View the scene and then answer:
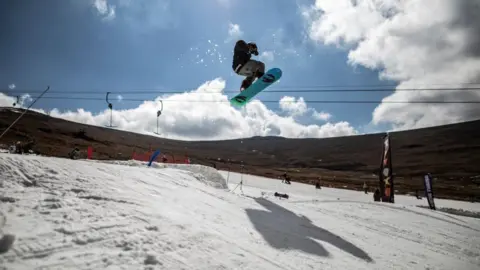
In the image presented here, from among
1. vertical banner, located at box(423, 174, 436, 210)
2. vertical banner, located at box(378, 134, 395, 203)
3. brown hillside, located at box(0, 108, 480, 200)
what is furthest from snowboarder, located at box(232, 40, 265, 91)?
brown hillside, located at box(0, 108, 480, 200)

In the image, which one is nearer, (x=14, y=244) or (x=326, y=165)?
(x=14, y=244)

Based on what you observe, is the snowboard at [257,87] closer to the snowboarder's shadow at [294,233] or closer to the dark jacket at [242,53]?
the dark jacket at [242,53]

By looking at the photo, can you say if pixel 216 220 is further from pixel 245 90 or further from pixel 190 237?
pixel 245 90

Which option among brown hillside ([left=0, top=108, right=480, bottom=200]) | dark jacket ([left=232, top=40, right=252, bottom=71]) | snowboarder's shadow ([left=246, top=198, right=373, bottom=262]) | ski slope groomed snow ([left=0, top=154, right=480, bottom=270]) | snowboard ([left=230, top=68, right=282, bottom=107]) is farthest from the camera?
brown hillside ([left=0, top=108, right=480, bottom=200])

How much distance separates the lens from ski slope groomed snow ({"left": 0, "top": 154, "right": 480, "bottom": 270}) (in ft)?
12.9

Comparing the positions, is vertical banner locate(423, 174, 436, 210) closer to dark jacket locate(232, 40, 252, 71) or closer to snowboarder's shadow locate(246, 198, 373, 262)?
snowboarder's shadow locate(246, 198, 373, 262)

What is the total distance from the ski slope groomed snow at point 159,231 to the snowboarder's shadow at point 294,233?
0.04m

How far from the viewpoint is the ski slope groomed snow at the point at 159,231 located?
394 centimetres

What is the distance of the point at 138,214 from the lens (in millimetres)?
5297

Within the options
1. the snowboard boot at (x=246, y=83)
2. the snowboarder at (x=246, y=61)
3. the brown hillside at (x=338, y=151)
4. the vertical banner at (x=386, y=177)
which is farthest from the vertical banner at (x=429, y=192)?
the brown hillside at (x=338, y=151)

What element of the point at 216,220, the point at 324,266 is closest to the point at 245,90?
the point at 216,220

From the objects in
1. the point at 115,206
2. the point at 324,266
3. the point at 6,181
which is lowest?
the point at 324,266

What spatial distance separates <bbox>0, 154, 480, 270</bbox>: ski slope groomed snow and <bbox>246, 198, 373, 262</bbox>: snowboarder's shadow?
0.04 metres

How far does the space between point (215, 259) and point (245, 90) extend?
36.3 feet
